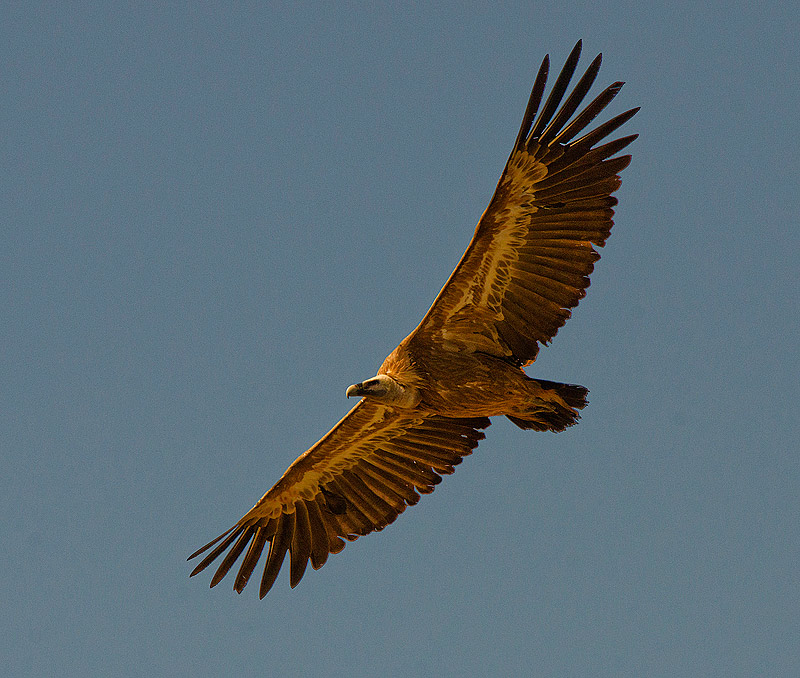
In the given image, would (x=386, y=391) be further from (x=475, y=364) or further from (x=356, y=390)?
(x=475, y=364)

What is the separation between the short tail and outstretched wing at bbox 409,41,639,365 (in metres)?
0.53

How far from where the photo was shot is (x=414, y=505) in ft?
47.4

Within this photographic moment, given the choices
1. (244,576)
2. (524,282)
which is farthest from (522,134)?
(244,576)

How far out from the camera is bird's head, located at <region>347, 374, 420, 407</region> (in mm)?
12391

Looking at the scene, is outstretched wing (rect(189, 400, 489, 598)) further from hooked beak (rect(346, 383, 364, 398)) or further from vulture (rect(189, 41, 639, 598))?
hooked beak (rect(346, 383, 364, 398))

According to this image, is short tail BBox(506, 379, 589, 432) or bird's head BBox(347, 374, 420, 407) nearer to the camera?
short tail BBox(506, 379, 589, 432)

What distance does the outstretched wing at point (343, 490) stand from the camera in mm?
14023

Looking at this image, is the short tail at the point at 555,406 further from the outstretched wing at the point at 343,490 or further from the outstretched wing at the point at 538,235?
the outstretched wing at the point at 343,490

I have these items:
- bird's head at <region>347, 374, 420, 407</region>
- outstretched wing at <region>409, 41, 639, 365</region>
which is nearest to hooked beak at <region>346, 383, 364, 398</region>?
bird's head at <region>347, 374, 420, 407</region>

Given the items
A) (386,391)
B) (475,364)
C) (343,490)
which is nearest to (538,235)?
(475,364)

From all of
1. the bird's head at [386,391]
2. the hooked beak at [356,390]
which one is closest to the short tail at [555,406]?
the bird's head at [386,391]

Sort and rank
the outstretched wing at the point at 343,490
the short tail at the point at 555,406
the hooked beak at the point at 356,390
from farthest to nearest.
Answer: the outstretched wing at the point at 343,490 < the hooked beak at the point at 356,390 < the short tail at the point at 555,406

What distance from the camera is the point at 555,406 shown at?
12164mm

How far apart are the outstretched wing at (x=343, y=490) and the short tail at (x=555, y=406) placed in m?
1.63
